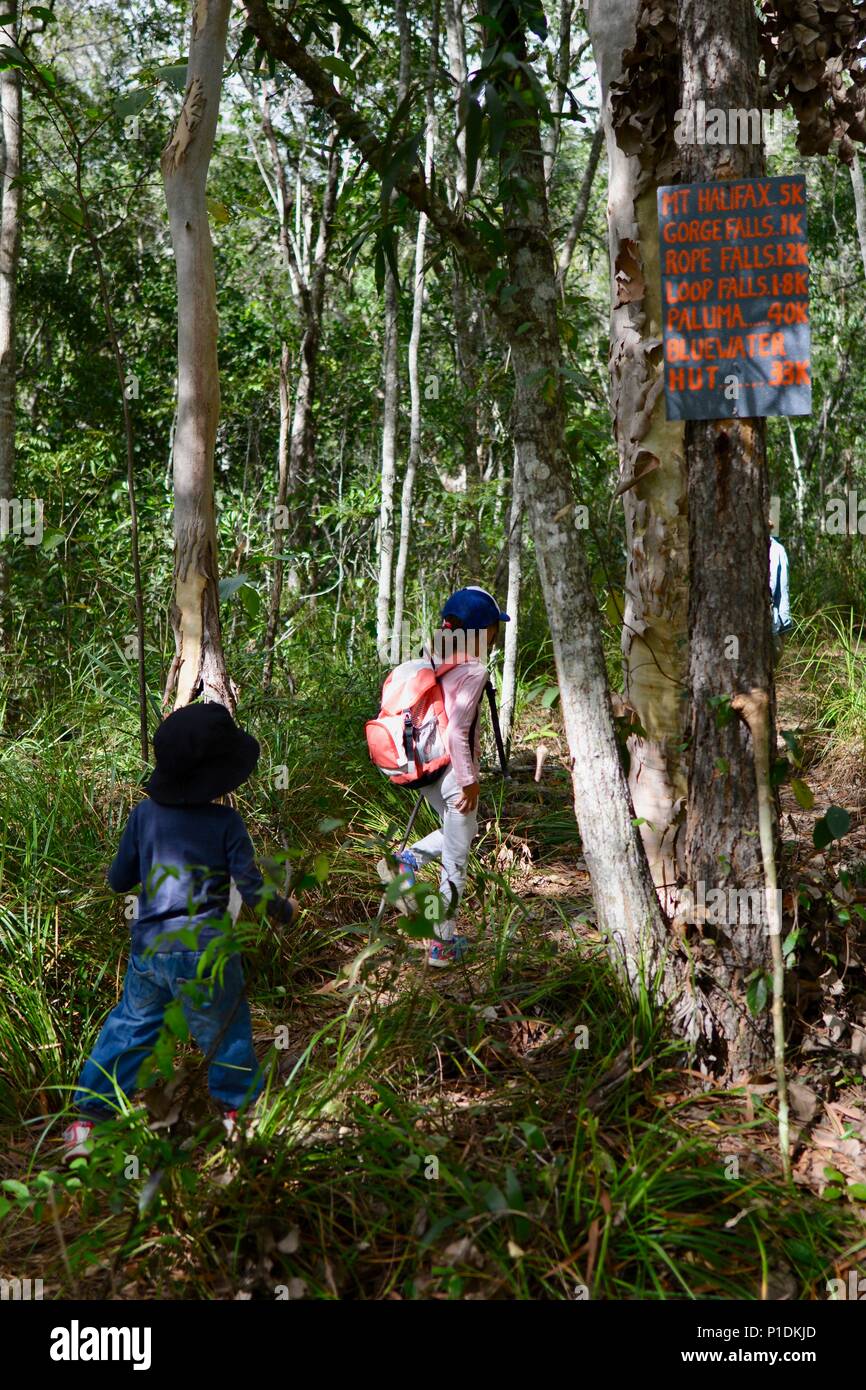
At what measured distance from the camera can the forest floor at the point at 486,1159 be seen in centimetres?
240

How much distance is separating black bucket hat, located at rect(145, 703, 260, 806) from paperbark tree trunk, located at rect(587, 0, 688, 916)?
4.28 feet

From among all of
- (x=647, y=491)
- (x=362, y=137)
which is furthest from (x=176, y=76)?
(x=647, y=491)

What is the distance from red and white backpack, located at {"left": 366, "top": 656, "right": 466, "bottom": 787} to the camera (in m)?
3.96

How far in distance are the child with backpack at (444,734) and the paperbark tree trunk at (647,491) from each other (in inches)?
25.1

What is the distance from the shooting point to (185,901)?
301 cm

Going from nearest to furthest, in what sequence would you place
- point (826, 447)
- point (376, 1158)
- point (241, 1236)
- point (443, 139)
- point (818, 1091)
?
Answer: point (241, 1236) → point (376, 1158) → point (818, 1091) → point (443, 139) → point (826, 447)

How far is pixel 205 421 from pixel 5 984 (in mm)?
2136

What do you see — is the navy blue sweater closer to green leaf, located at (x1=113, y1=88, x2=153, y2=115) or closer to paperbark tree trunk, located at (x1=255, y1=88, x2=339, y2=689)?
paperbark tree trunk, located at (x1=255, y1=88, x2=339, y2=689)

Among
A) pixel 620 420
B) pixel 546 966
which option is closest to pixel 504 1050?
pixel 546 966

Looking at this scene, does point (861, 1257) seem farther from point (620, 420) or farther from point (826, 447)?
point (826, 447)

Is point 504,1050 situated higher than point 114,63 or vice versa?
point 114,63

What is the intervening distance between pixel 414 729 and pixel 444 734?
13cm

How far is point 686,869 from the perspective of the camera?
10.7ft

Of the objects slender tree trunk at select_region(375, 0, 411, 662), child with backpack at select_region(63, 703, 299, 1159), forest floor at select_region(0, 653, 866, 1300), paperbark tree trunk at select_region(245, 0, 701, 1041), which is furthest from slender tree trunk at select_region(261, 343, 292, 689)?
forest floor at select_region(0, 653, 866, 1300)
